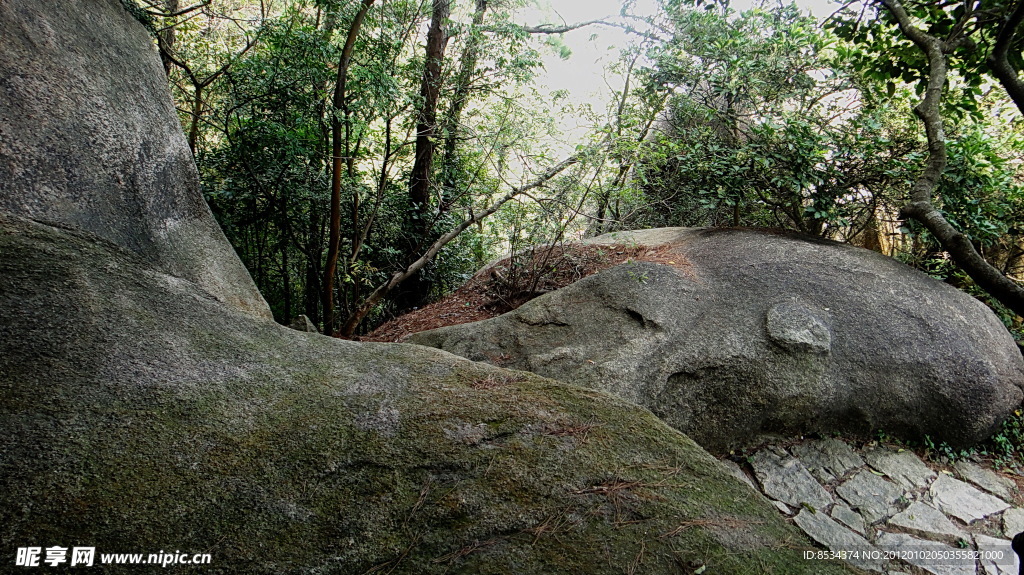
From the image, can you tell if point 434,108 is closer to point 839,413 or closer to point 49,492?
point 839,413

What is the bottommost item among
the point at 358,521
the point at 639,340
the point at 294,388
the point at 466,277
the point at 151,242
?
the point at 358,521

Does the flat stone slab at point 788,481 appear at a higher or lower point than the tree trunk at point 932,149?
lower

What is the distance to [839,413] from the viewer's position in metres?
4.42

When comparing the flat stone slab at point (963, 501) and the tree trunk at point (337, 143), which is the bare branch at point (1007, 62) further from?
the tree trunk at point (337, 143)

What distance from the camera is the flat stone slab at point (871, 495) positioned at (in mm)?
3797

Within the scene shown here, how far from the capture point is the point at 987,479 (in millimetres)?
4312

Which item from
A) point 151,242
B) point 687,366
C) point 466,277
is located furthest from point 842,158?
point 151,242

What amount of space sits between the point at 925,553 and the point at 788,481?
0.89m

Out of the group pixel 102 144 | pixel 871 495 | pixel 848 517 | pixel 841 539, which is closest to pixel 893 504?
pixel 871 495

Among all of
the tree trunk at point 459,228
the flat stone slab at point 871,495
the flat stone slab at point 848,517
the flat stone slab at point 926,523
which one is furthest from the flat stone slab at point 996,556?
the tree trunk at point 459,228

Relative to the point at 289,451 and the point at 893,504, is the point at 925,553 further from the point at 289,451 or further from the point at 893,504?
the point at 289,451

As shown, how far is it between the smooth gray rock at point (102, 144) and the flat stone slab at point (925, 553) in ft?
15.9

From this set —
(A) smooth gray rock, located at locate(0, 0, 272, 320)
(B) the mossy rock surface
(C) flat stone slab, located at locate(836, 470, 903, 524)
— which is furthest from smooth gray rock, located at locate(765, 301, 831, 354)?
(A) smooth gray rock, located at locate(0, 0, 272, 320)

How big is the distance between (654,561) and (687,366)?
3057mm
